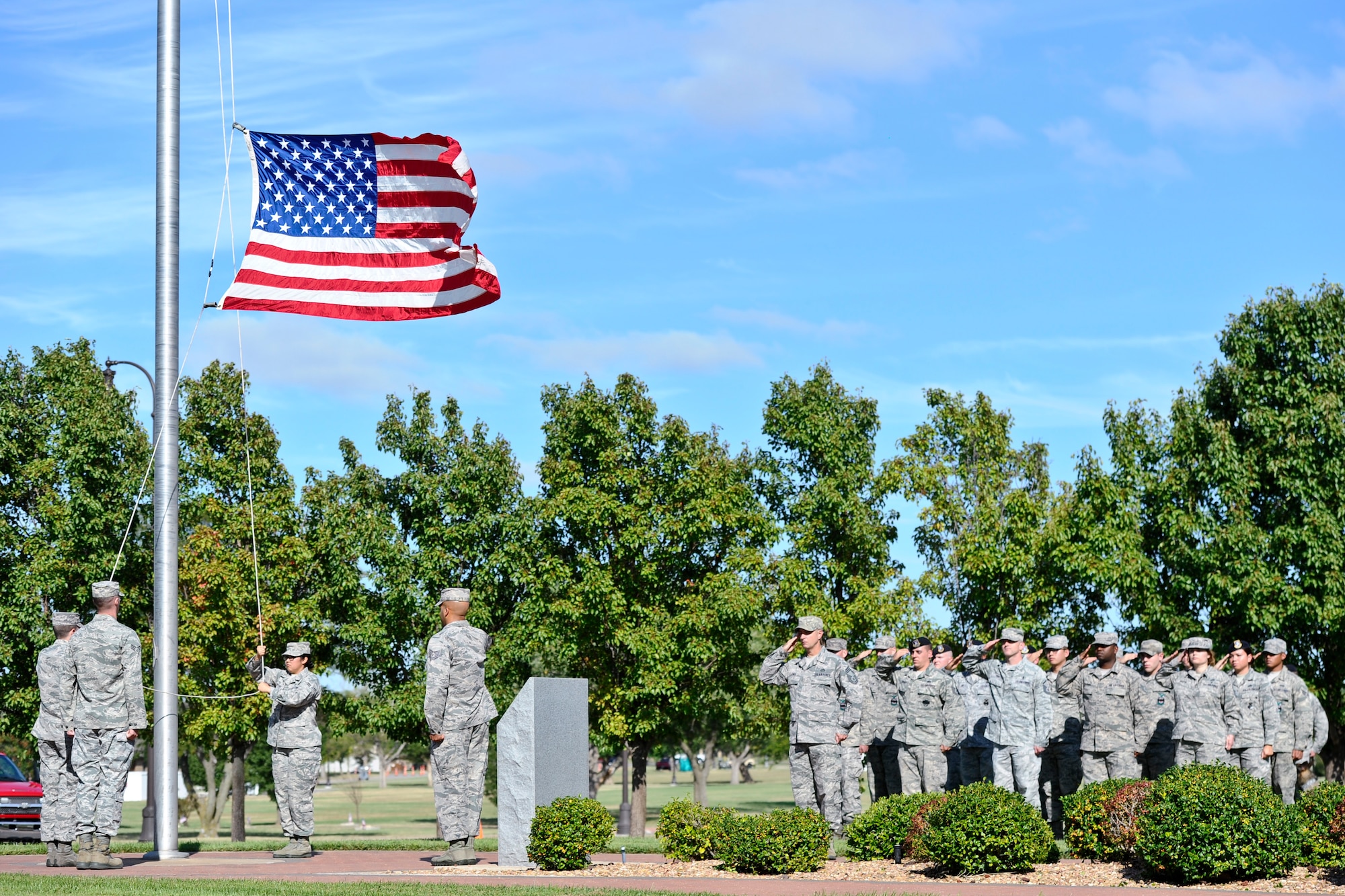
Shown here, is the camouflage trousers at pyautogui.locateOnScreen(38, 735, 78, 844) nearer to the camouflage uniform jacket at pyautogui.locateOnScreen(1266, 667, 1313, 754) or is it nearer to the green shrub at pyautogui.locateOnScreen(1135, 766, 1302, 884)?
the green shrub at pyautogui.locateOnScreen(1135, 766, 1302, 884)

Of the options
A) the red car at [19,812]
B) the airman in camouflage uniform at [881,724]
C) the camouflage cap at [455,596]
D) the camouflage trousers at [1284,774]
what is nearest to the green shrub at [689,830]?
the camouflage cap at [455,596]

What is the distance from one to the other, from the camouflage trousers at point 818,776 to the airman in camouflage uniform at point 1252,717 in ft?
14.2

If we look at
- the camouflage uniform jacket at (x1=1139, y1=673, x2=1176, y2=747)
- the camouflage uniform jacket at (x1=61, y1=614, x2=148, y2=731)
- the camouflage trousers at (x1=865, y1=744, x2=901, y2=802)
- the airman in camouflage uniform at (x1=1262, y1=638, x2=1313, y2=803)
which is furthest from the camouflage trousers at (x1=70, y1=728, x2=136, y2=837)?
the airman in camouflage uniform at (x1=1262, y1=638, x2=1313, y2=803)

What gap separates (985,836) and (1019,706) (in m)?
4.09

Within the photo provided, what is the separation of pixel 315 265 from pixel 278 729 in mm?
4760

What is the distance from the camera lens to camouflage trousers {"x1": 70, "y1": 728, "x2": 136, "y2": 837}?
488 inches

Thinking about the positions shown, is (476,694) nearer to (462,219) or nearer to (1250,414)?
(462,219)

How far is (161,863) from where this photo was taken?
1273 cm

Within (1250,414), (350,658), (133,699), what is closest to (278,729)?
(133,699)

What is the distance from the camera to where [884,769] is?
18.1m

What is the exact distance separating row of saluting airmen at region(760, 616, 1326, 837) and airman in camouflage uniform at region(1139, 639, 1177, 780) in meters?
0.02

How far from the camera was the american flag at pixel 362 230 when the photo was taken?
1451cm

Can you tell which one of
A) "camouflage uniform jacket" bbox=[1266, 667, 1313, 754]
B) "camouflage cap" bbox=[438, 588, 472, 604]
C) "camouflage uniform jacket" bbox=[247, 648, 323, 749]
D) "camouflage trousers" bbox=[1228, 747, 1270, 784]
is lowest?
"camouflage trousers" bbox=[1228, 747, 1270, 784]

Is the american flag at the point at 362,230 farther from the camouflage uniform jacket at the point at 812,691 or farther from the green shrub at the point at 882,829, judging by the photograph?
the green shrub at the point at 882,829
